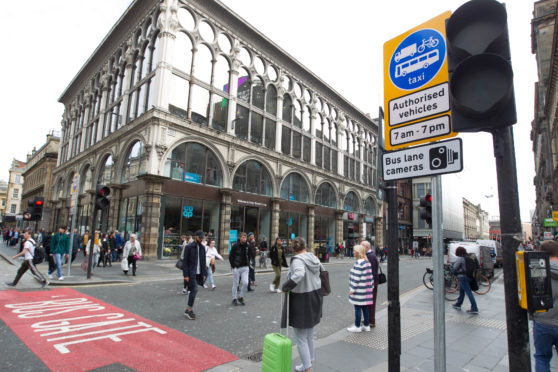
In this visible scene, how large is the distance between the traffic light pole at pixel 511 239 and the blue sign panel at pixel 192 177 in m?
21.6

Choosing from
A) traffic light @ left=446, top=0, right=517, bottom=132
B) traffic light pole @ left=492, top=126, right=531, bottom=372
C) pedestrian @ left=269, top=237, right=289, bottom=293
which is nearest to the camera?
traffic light pole @ left=492, top=126, right=531, bottom=372

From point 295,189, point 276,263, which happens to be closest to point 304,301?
point 276,263

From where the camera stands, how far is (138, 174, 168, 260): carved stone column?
65.6ft

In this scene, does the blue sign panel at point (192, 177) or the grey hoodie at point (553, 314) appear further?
the blue sign panel at point (192, 177)

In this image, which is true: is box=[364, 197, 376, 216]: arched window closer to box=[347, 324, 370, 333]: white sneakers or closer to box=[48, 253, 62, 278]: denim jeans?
box=[48, 253, 62, 278]: denim jeans

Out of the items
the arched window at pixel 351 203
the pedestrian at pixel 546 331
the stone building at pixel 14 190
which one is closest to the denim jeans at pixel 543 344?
the pedestrian at pixel 546 331

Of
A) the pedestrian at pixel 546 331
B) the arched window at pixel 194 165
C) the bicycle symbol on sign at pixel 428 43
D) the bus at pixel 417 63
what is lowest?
the pedestrian at pixel 546 331

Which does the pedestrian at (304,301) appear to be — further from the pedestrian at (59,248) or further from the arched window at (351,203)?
Result: the arched window at (351,203)

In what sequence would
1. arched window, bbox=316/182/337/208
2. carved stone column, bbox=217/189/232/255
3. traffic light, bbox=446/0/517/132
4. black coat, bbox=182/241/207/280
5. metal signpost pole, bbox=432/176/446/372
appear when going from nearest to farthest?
traffic light, bbox=446/0/517/132 < metal signpost pole, bbox=432/176/446/372 < black coat, bbox=182/241/207/280 < carved stone column, bbox=217/189/232/255 < arched window, bbox=316/182/337/208

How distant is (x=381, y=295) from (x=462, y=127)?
390 inches

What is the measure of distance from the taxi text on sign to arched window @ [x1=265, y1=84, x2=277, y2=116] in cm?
2688

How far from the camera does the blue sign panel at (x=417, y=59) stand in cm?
292

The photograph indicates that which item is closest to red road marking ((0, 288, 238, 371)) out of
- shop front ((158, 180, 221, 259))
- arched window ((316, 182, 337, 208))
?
shop front ((158, 180, 221, 259))

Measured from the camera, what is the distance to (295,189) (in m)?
31.8
